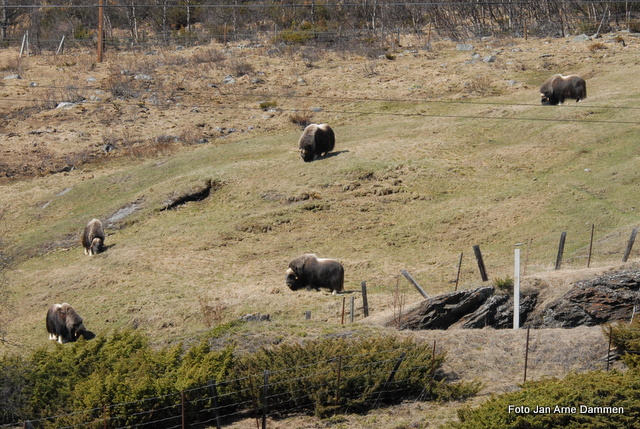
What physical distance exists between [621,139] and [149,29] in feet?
164

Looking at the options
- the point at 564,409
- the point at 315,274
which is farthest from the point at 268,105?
the point at 564,409

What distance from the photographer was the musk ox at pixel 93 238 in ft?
102

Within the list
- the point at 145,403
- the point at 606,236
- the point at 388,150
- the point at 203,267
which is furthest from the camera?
the point at 388,150

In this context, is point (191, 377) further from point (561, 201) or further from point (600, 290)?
point (561, 201)

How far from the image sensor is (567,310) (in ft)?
57.1

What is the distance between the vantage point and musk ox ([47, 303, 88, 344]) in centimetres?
2339

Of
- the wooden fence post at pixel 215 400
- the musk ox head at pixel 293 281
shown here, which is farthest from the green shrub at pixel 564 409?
the musk ox head at pixel 293 281

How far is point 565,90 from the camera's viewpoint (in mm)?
39719

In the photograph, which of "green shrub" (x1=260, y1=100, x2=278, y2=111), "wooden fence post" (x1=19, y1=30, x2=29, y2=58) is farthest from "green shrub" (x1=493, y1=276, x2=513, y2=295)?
"wooden fence post" (x1=19, y1=30, x2=29, y2=58)

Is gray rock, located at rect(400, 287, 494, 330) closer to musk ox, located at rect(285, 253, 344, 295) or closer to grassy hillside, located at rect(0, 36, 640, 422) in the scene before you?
grassy hillside, located at rect(0, 36, 640, 422)

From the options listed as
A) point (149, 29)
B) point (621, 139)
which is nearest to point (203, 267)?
point (621, 139)

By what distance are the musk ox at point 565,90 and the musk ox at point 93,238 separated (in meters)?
23.4

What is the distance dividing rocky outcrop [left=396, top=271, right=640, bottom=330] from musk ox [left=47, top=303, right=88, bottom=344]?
1062cm

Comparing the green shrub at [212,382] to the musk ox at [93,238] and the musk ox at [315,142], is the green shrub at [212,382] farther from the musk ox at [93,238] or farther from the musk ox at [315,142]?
the musk ox at [315,142]
